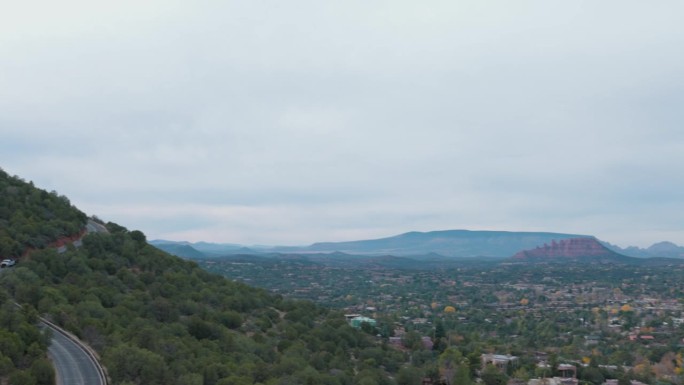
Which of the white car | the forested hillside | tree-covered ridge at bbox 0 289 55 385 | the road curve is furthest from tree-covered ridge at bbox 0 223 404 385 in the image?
tree-covered ridge at bbox 0 289 55 385

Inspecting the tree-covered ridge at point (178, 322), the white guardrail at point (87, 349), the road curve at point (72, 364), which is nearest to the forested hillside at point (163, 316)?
the tree-covered ridge at point (178, 322)

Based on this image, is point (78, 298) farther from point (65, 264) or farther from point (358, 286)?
point (358, 286)

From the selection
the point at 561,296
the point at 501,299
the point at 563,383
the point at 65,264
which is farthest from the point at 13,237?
the point at 561,296

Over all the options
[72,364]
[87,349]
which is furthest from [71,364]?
[87,349]

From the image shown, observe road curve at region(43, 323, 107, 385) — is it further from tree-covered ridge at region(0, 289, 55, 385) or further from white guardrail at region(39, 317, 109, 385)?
tree-covered ridge at region(0, 289, 55, 385)

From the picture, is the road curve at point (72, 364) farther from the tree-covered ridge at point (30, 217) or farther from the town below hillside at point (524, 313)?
the town below hillside at point (524, 313)
